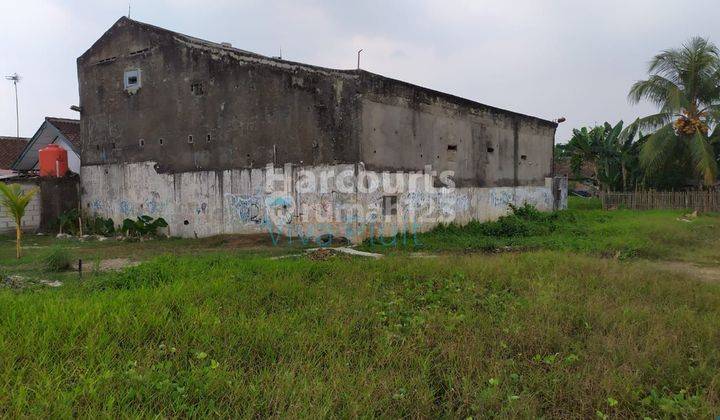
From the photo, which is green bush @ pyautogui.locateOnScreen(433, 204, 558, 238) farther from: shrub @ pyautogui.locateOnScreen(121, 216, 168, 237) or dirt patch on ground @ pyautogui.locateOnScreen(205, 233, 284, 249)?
shrub @ pyautogui.locateOnScreen(121, 216, 168, 237)

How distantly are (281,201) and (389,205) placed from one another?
9.93ft

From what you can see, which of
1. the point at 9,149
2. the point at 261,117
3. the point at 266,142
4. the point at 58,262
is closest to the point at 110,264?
the point at 58,262

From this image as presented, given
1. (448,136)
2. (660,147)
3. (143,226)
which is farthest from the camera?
(660,147)

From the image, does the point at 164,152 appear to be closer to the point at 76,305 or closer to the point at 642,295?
the point at 76,305

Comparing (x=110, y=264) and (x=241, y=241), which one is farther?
(x=241, y=241)

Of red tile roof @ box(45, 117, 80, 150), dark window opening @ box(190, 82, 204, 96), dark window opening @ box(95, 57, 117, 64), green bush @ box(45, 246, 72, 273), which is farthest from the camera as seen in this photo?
red tile roof @ box(45, 117, 80, 150)

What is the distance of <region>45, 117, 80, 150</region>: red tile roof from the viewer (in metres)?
22.9

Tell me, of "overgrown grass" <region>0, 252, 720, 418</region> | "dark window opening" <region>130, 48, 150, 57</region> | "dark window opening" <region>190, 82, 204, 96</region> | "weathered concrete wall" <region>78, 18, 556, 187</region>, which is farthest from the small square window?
"overgrown grass" <region>0, 252, 720, 418</region>

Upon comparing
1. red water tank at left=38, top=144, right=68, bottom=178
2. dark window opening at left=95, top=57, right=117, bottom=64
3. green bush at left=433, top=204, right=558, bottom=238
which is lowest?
green bush at left=433, top=204, right=558, bottom=238

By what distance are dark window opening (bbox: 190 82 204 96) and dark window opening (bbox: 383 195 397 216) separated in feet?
22.3

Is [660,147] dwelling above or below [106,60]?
below

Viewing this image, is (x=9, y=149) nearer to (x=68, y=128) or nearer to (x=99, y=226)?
(x=68, y=128)

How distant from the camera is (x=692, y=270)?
29.3ft

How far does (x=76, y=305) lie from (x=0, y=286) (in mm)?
2935
